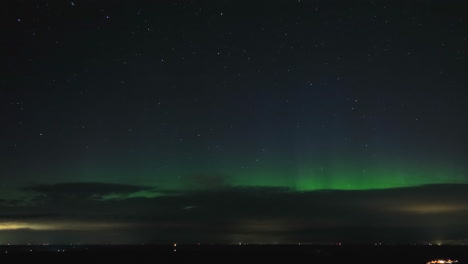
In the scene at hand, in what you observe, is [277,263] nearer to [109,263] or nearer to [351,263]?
[351,263]

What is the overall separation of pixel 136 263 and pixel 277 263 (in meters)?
20.1

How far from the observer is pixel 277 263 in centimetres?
7544

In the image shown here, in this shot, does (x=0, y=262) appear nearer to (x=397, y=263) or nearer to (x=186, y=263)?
(x=186, y=263)

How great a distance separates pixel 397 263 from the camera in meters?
75.4

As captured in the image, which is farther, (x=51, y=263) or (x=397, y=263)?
(x=51, y=263)

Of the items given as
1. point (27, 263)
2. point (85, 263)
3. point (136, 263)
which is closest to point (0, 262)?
point (27, 263)

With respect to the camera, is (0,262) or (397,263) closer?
(397,263)

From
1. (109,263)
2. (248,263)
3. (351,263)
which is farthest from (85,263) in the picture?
(351,263)

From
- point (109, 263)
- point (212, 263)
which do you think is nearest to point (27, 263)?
point (109, 263)

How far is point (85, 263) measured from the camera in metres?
79.9

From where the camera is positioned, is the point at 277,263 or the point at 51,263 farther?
the point at 51,263

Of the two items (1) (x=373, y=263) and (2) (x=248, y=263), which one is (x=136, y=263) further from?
(1) (x=373, y=263)

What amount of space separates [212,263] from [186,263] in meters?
4.14

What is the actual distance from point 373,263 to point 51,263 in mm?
46798
